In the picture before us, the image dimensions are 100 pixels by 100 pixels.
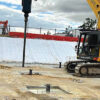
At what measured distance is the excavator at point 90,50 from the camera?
15703mm

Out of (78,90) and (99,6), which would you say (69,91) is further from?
(99,6)

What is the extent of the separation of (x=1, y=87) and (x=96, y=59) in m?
7.00

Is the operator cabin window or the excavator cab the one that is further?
the operator cabin window

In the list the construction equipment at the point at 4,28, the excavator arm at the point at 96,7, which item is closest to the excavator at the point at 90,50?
the excavator arm at the point at 96,7

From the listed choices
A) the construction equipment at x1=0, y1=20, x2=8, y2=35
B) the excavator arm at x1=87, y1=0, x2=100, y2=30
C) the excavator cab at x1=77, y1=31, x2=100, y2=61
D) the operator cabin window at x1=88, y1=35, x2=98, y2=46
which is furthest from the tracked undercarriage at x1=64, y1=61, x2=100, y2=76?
the construction equipment at x1=0, y1=20, x2=8, y2=35

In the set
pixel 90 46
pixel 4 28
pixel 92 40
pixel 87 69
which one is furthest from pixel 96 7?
pixel 4 28

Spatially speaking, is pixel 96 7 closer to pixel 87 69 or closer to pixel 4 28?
pixel 87 69

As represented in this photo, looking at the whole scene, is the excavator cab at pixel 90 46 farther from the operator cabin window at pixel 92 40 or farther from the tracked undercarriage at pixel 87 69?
the tracked undercarriage at pixel 87 69

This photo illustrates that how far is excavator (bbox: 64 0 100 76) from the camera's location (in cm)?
1570

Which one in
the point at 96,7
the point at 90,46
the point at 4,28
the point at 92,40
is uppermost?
the point at 96,7

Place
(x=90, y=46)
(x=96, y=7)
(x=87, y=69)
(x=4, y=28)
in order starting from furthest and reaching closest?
(x=4, y=28) → (x=96, y=7) → (x=90, y=46) → (x=87, y=69)

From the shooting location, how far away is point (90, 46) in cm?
1636

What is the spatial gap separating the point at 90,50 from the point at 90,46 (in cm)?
26

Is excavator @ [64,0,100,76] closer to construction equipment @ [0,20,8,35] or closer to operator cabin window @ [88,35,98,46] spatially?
operator cabin window @ [88,35,98,46]
